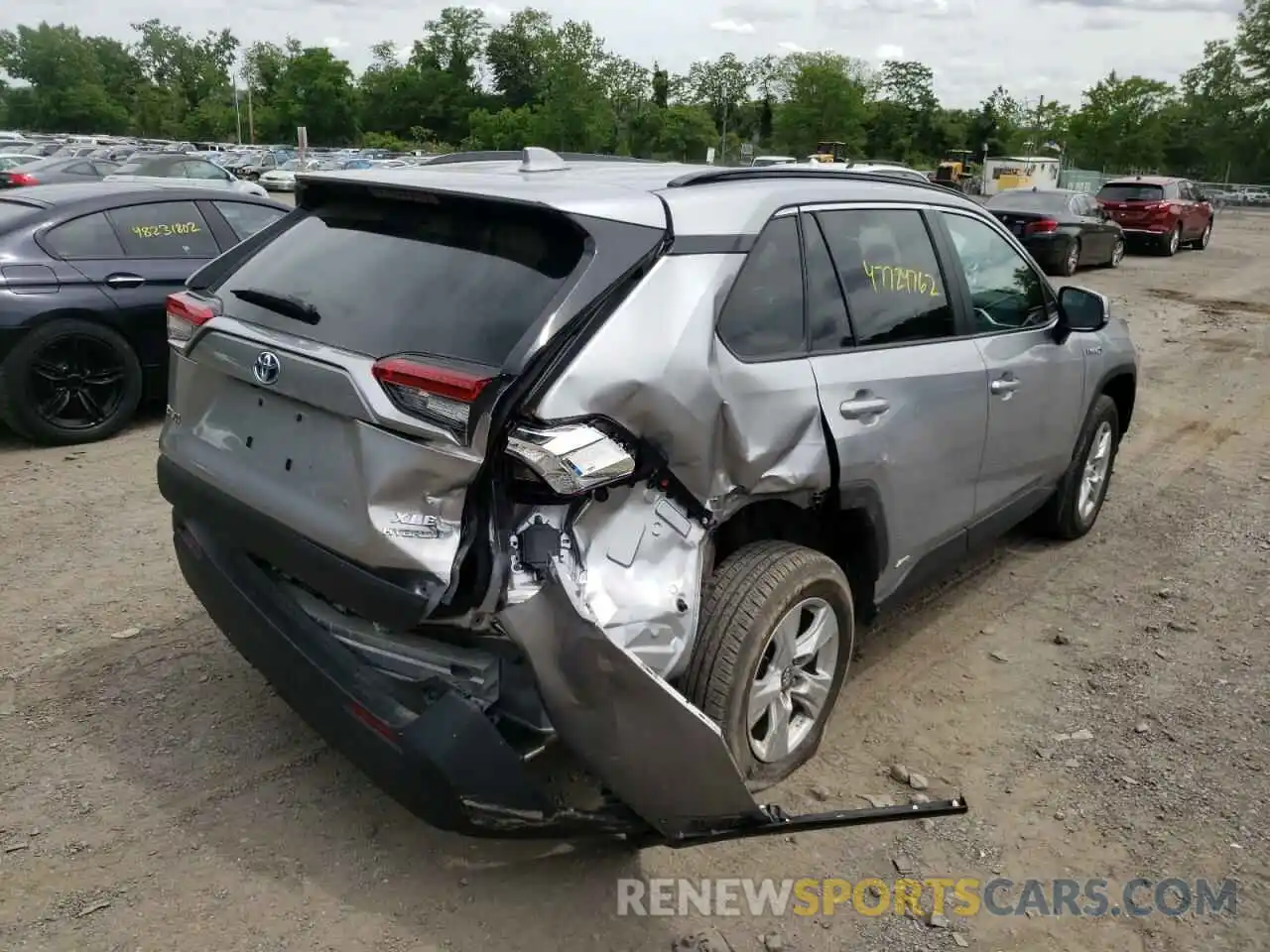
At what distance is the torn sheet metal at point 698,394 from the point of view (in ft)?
8.02

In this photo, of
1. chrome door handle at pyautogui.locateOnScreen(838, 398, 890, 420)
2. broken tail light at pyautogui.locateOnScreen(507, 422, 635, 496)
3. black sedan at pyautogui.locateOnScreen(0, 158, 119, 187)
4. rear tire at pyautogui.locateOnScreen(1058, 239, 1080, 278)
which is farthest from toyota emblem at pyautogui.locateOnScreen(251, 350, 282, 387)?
black sedan at pyautogui.locateOnScreen(0, 158, 119, 187)

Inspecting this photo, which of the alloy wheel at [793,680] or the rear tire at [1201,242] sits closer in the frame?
the alloy wheel at [793,680]

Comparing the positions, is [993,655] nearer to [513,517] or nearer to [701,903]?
[701,903]

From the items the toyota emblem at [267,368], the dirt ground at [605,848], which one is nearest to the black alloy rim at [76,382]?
the dirt ground at [605,848]

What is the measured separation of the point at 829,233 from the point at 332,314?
62.6 inches

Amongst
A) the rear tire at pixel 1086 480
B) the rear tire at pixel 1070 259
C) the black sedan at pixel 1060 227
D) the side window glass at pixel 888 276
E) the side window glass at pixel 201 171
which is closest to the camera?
the side window glass at pixel 888 276

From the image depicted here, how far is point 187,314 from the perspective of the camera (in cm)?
310

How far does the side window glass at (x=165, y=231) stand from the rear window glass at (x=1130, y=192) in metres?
19.8

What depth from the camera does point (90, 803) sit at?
3.04 meters

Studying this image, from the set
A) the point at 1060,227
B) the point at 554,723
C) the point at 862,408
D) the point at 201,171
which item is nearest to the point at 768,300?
the point at 862,408

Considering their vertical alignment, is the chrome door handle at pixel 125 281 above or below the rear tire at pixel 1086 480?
above

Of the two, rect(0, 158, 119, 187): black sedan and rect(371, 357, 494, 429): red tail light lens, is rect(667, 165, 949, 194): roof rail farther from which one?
rect(0, 158, 119, 187): black sedan

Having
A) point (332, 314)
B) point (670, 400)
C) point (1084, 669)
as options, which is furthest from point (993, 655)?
point (332, 314)

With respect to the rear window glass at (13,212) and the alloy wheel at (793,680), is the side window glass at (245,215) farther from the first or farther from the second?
the alloy wheel at (793,680)
